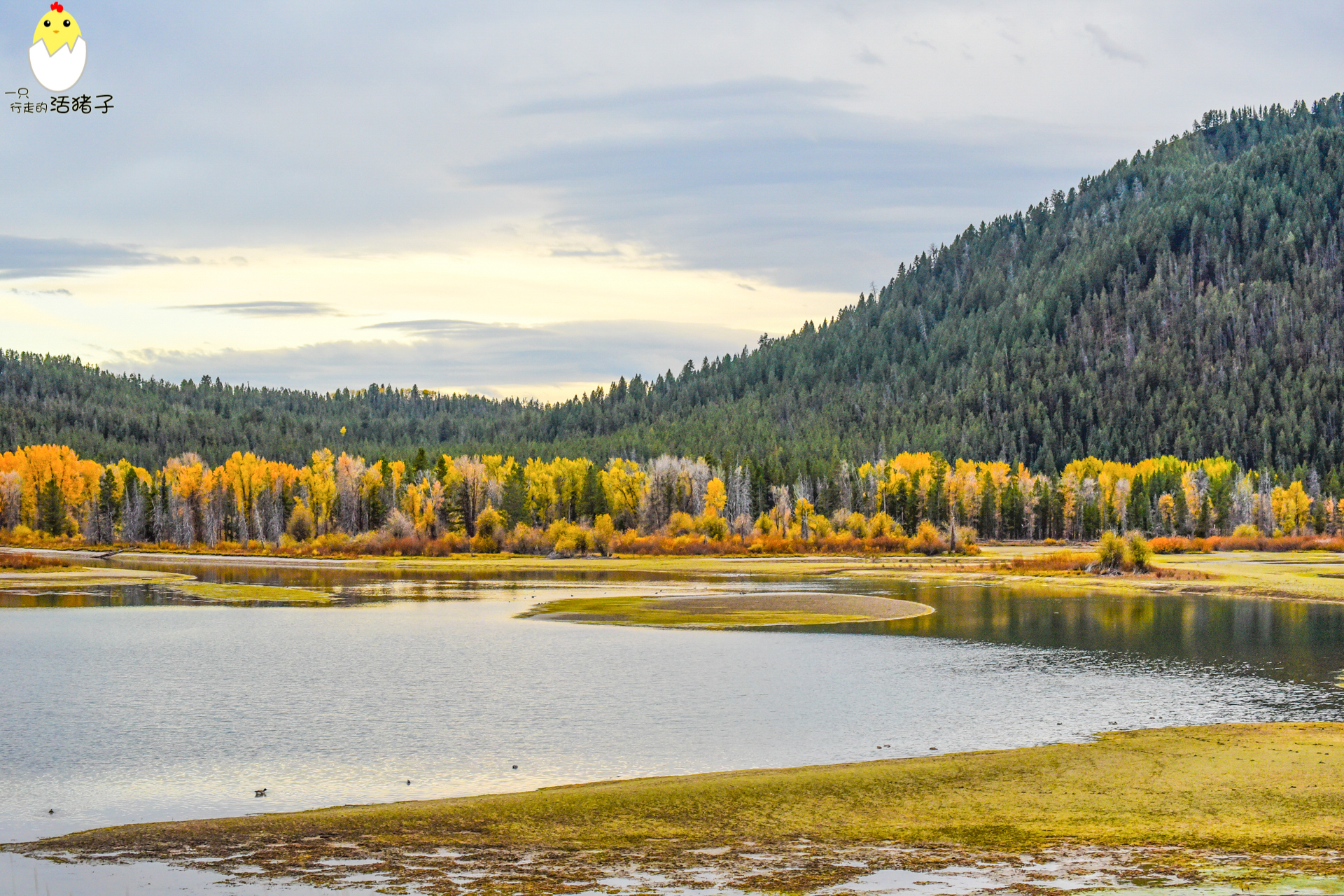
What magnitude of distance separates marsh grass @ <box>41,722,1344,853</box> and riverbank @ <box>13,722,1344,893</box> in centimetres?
6

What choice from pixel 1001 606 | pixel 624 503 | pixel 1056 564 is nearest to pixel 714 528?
pixel 624 503

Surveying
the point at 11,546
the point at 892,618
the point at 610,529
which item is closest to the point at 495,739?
the point at 892,618

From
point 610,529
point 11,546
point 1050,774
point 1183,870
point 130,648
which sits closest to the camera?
point 1183,870

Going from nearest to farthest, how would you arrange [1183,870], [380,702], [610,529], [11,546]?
[1183,870], [380,702], [610,529], [11,546]

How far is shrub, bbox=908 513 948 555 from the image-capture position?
474 ft

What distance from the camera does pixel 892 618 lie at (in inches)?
2611

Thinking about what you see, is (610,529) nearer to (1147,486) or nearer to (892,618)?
(892,618)

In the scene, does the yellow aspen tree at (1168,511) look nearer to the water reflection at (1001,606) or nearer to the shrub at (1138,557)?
the shrub at (1138,557)

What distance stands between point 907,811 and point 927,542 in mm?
125621

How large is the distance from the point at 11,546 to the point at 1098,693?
553 ft

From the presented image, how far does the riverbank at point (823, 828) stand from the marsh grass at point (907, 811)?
6 cm

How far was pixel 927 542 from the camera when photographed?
14825 centimetres

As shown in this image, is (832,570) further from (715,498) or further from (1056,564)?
(715,498)

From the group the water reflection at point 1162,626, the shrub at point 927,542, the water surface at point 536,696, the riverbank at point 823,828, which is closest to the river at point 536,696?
the water surface at point 536,696
